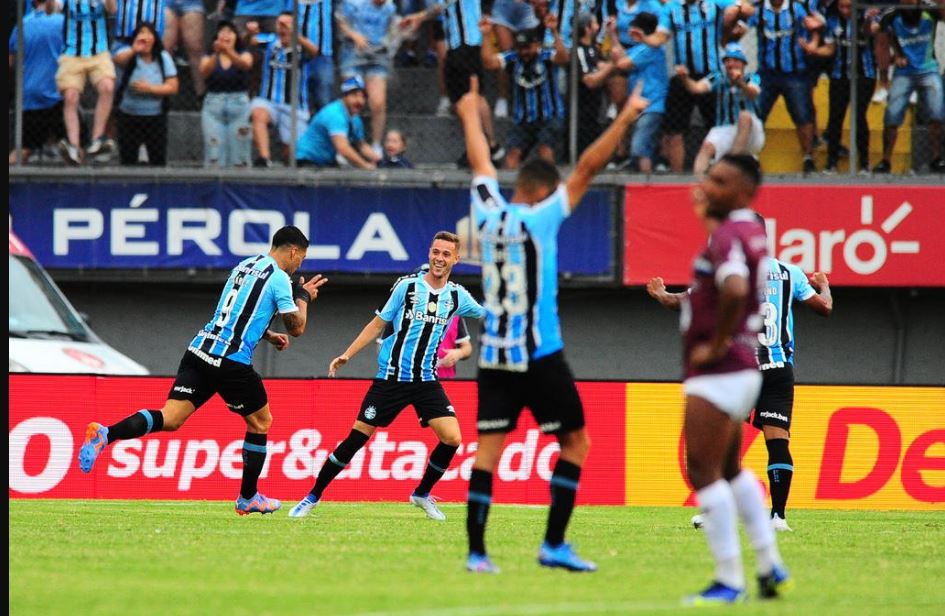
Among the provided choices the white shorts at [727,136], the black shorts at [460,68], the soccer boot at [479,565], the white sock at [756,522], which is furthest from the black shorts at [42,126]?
the white sock at [756,522]

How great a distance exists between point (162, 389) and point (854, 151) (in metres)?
8.97

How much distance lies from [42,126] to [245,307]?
9.04m

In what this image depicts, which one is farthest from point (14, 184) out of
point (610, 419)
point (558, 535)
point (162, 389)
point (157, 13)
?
point (558, 535)

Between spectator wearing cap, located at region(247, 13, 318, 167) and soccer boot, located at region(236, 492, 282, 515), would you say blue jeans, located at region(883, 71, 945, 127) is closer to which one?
spectator wearing cap, located at region(247, 13, 318, 167)

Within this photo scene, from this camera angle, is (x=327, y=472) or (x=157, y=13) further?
(x=157, y=13)

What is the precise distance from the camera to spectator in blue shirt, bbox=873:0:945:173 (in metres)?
20.0

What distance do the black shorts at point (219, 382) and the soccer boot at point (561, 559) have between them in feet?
15.0

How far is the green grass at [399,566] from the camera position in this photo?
7246 mm

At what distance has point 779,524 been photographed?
40.9 feet

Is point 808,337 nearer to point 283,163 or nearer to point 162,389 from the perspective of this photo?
point 283,163

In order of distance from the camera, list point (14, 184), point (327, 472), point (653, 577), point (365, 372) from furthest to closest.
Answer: point (365, 372) → point (14, 184) → point (327, 472) → point (653, 577)

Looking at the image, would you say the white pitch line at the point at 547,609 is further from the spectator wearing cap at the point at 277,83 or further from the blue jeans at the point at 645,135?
the spectator wearing cap at the point at 277,83

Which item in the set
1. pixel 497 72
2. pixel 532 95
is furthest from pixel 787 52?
pixel 497 72

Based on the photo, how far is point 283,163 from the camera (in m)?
20.8
